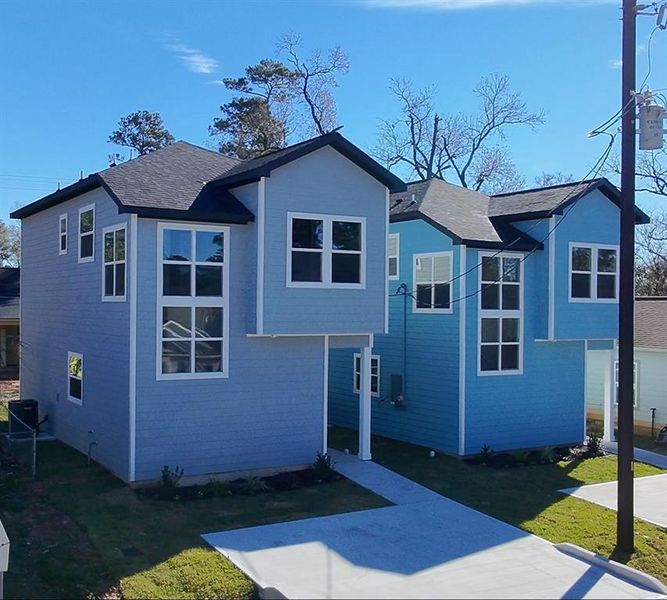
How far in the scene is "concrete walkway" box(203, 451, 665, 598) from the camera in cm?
801

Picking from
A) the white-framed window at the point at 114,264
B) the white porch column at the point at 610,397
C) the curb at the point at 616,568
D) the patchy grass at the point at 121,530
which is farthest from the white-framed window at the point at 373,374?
the curb at the point at 616,568

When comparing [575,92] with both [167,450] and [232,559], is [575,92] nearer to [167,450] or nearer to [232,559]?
[167,450]

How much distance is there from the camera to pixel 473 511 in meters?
11.2

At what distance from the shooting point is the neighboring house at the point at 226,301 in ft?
39.3

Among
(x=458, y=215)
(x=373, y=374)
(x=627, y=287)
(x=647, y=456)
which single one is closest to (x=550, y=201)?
(x=458, y=215)

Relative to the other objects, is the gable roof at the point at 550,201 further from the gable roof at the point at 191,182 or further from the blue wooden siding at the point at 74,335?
the blue wooden siding at the point at 74,335

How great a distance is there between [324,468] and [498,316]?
5235 mm

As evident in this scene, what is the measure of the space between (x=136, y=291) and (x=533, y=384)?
9042 mm

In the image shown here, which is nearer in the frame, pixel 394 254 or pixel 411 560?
pixel 411 560

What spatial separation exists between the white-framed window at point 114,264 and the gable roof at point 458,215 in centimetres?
657

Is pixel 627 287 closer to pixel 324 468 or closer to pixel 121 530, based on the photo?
pixel 324 468

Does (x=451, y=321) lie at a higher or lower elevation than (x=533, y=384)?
higher

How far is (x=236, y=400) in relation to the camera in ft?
41.5

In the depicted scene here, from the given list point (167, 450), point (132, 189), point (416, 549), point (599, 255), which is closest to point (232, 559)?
point (416, 549)
